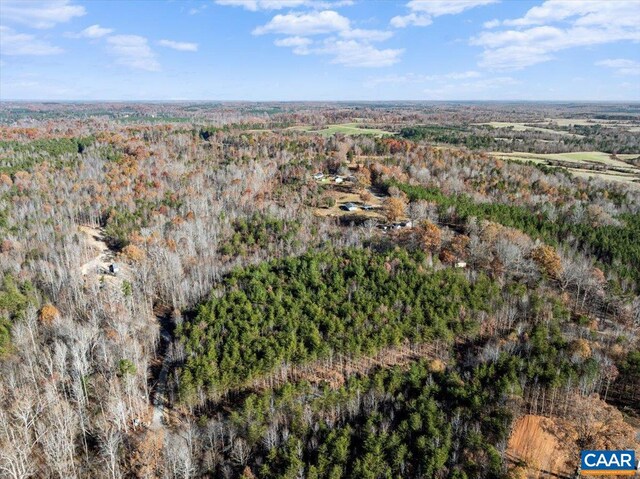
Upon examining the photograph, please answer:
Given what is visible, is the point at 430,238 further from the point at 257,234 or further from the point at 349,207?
the point at 257,234

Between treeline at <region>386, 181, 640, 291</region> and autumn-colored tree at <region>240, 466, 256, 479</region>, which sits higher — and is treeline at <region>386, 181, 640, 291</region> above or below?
above

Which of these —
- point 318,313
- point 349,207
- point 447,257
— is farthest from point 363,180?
point 318,313

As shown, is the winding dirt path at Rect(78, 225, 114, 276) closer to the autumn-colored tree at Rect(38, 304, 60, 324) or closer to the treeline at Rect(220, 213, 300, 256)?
the autumn-colored tree at Rect(38, 304, 60, 324)

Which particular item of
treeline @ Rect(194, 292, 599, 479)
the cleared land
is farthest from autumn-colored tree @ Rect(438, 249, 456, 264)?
the cleared land

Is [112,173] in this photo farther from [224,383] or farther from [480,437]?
[480,437]

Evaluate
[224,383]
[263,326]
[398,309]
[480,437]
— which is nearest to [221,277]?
[263,326]

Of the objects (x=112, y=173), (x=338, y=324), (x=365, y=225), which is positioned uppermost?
→ (x=112, y=173)
